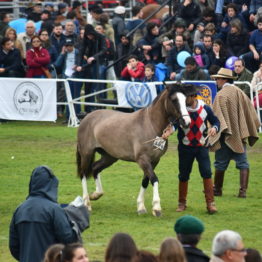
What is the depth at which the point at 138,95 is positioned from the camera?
23859 millimetres

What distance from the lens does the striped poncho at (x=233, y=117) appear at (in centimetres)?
1673

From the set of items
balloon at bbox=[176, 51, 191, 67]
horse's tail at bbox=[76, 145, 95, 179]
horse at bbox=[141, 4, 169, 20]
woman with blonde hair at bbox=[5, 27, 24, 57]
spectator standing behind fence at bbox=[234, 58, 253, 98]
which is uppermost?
horse at bbox=[141, 4, 169, 20]

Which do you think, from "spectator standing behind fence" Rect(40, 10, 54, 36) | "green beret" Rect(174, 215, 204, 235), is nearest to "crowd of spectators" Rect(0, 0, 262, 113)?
"spectator standing behind fence" Rect(40, 10, 54, 36)

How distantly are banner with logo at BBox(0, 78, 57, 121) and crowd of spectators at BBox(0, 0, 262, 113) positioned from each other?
77cm

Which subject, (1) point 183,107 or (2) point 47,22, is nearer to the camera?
(1) point 183,107

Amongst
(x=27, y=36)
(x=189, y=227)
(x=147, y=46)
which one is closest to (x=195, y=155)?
(x=189, y=227)

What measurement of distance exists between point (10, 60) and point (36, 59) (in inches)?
28.8

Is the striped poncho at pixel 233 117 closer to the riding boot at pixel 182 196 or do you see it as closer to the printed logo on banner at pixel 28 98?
the riding boot at pixel 182 196

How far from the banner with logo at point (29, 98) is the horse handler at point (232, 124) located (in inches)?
336

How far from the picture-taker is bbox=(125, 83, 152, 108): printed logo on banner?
23656 millimetres

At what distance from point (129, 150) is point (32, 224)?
17.8 feet

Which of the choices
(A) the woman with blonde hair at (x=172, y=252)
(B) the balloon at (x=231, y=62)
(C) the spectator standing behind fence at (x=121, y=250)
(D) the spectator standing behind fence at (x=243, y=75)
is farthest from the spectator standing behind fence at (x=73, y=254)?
(B) the balloon at (x=231, y=62)

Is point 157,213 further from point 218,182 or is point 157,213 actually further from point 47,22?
point 47,22

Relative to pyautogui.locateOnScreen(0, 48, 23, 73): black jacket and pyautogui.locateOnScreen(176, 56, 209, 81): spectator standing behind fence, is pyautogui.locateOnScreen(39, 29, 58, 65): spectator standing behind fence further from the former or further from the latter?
pyautogui.locateOnScreen(176, 56, 209, 81): spectator standing behind fence
